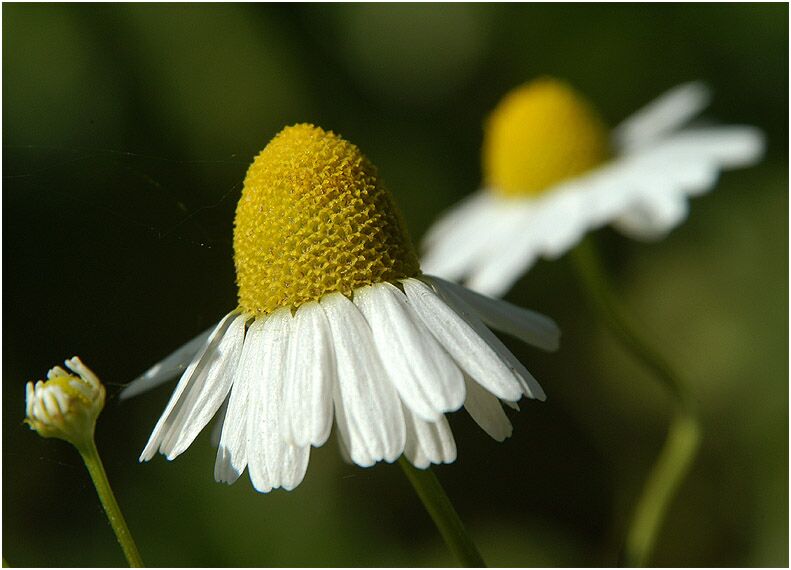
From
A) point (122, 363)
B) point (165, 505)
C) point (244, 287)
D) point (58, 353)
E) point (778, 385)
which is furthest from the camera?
point (778, 385)

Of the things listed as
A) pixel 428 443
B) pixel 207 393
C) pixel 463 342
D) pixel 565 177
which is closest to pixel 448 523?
pixel 428 443

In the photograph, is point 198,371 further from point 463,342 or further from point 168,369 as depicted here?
point 463,342

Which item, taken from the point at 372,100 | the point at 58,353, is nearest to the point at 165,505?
the point at 58,353

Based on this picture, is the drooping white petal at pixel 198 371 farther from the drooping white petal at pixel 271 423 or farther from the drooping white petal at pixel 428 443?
the drooping white petal at pixel 428 443

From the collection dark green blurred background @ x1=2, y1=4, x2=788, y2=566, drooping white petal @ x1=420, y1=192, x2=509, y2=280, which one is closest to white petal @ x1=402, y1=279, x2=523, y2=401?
dark green blurred background @ x1=2, y1=4, x2=788, y2=566

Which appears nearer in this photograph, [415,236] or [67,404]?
[67,404]

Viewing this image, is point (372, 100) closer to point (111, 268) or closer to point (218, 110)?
point (218, 110)

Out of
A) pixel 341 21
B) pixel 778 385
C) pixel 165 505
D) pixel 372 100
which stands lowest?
pixel 778 385
